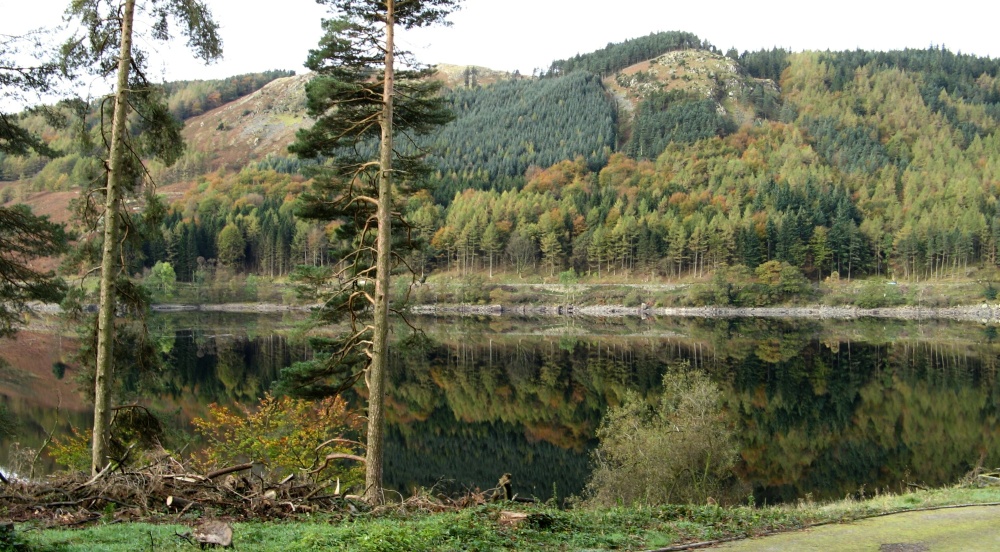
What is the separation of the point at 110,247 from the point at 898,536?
1320 centimetres

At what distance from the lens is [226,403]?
1761 inches

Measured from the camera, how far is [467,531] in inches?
323

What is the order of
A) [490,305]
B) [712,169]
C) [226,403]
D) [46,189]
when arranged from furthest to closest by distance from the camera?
1. [46,189]
2. [712,169]
3. [490,305]
4. [226,403]

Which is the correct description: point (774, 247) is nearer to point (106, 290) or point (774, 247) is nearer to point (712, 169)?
point (712, 169)

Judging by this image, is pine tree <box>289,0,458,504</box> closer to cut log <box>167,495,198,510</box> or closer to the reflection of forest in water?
the reflection of forest in water

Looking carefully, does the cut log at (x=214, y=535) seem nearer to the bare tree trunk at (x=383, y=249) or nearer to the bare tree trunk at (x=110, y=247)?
the bare tree trunk at (x=110, y=247)

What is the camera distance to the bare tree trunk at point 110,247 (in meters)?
12.9

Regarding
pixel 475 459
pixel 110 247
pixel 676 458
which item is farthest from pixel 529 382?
pixel 110 247

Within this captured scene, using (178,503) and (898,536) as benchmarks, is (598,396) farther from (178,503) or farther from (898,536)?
(178,503)

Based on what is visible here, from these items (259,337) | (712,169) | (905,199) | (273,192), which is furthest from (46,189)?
(905,199)

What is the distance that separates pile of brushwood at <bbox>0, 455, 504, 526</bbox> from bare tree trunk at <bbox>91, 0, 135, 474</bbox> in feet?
9.07

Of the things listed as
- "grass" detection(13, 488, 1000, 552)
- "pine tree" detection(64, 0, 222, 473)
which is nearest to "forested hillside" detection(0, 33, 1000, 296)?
"pine tree" detection(64, 0, 222, 473)

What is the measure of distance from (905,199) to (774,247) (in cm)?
5090

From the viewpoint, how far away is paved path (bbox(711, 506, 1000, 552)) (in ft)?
27.0
